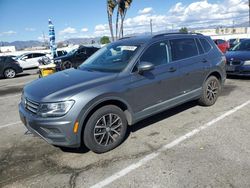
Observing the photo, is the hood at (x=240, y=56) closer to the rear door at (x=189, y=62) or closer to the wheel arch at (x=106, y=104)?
the rear door at (x=189, y=62)

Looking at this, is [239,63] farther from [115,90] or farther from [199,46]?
[115,90]

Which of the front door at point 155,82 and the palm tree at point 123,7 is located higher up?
the palm tree at point 123,7

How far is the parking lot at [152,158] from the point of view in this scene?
3.22 m

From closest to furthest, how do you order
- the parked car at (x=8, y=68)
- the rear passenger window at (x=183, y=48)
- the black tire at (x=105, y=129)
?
1. the black tire at (x=105, y=129)
2. the rear passenger window at (x=183, y=48)
3. the parked car at (x=8, y=68)

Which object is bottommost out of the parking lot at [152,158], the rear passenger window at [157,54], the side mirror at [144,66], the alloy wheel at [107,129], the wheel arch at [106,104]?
the parking lot at [152,158]

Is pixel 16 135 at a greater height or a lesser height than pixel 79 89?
lesser

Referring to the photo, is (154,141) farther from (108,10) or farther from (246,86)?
(108,10)

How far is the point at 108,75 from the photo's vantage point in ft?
13.6

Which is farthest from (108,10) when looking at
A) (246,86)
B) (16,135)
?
(16,135)

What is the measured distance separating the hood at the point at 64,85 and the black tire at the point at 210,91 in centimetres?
260

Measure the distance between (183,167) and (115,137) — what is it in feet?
3.97

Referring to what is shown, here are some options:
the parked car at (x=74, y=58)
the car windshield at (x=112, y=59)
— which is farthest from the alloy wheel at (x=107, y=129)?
the parked car at (x=74, y=58)

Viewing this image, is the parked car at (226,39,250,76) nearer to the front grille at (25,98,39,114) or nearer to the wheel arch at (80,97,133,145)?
the wheel arch at (80,97,133,145)

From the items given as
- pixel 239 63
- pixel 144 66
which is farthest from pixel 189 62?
pixel 239 63
